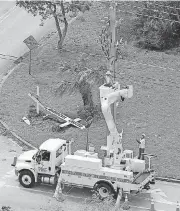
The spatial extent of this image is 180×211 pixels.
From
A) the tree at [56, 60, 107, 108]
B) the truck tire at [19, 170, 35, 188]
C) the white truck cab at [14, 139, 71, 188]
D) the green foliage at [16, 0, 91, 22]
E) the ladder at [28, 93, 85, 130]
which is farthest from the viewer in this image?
the green foliage at [16, 0, 91, 22]

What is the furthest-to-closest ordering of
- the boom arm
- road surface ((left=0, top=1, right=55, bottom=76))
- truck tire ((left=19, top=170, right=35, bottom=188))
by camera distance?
road surface ((left=0, top=1, right=55, bottom=76)) < truck tire ((left=19, top=170, right=35, bottom=188)) < the boom arm

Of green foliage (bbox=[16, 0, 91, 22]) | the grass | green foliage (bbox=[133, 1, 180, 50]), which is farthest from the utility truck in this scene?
green foliage (bbox=[133, 1, 180, 50])

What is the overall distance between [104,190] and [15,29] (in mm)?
24047

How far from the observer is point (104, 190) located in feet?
96.9

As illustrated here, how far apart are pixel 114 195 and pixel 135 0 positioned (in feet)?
82.6

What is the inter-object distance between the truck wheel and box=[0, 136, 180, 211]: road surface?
85 cm

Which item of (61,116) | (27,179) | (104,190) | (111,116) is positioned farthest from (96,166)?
(61,116)

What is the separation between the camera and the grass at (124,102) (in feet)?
117

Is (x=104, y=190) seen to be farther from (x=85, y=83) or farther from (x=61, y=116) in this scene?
(x=61, y=116)

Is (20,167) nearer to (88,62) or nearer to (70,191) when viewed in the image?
(70,191)

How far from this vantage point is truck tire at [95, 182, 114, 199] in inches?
1156

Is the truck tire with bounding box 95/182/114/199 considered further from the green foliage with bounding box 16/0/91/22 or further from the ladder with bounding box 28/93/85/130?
the green foliage with bounding box 16/0/91/22

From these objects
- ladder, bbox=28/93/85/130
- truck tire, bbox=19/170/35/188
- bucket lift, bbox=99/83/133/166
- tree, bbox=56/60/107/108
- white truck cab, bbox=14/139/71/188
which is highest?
tree, bbox=56/60/107/108

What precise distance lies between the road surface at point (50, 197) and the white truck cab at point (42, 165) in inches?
19.3
